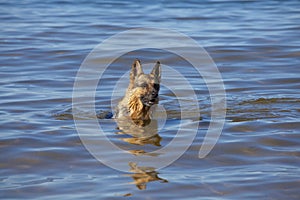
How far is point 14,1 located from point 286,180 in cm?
1546

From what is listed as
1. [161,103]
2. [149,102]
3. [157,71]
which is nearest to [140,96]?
[149,102]

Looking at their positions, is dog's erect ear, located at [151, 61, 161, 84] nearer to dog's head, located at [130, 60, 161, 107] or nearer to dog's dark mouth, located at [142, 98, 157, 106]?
dog's head, located at [130, 60, 161, 107]

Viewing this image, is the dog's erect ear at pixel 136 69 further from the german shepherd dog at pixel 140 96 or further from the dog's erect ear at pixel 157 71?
the dog's erect ear at pixel 157 71

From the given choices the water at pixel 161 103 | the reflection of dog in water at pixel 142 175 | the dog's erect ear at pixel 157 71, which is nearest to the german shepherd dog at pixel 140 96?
the dog's erect ear at pixel 157 71

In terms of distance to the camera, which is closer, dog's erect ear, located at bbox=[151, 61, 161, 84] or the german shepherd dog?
the german shepherd dog

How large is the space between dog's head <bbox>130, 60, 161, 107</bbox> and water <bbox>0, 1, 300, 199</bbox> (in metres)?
0.45

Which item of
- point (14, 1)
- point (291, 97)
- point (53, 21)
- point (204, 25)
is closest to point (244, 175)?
point (291, 97)

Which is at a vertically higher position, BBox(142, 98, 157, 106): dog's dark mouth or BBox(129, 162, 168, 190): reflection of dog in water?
BBox(142, 98, 157, 106): dog's dark mouth

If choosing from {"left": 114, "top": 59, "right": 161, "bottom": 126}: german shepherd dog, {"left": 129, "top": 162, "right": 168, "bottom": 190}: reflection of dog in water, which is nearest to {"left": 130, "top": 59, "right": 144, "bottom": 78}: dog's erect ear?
{"left": 114, "top": 59, "right": 161, "bottom": 126}: german shepherd dog

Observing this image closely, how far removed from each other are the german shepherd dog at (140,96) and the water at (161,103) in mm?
362

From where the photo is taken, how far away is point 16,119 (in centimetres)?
925

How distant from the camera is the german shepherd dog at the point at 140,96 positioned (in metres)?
8.98

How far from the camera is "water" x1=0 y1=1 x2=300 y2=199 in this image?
664cm

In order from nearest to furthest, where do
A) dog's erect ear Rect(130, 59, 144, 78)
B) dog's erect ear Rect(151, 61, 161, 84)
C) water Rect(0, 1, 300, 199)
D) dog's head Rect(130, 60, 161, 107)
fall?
water Rect(0, 1, 300, 199) < dog's head Rect(130, 60, 161, 107) < dog's erect ear Rect(151, 61, 161, 84) < dog's erect ear Rect(130, 59, 144, 78)
